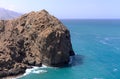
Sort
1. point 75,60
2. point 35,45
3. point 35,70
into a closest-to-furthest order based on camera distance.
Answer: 1. point 35,70
2. point 35,45
3. point 75,60

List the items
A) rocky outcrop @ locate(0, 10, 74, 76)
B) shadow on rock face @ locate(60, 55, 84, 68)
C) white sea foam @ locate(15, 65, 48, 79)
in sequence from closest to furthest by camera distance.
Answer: white sea foam @ locate(15, 65, 48, 79)
rocky outcrop @ locate(0, 10, 74, 76)
shadow on rock face @ locate(60, 55, 84, 68)

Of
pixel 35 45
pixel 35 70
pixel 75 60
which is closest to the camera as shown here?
pixel 35 70

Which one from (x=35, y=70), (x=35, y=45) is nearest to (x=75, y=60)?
(x=35, y=45)

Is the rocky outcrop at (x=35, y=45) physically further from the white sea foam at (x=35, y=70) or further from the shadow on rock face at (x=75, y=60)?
the shadow on rock face at (x=75, y=60)


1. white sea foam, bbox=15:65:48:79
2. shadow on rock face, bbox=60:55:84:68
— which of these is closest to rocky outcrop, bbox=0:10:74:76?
white sea foam, bbox=15:65:48:79

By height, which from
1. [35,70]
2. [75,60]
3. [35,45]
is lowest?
[75,60]

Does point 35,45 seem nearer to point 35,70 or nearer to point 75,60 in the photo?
point 35,70

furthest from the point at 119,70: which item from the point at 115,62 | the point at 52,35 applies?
the point at 52,35

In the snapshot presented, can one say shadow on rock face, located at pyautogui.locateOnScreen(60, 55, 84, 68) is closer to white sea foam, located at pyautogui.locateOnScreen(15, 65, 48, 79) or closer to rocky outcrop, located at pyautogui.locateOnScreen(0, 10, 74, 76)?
rocky outcrop, located at pyautogui.locateOnScreen(0, 10, 74, 76)

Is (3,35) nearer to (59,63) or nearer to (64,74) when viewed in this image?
(59,63)

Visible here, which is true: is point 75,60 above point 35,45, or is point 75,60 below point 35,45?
below
